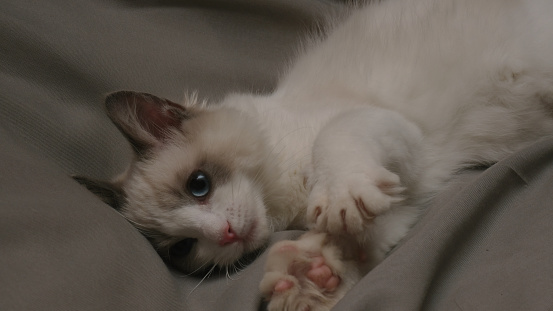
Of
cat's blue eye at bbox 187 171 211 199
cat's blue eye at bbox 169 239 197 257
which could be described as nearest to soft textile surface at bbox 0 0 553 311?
cat's blue eye at bbox 169 239 197 257

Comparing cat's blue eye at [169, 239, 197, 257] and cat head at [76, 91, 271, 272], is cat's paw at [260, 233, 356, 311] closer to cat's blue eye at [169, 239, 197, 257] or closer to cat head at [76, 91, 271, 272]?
cat head at [76, 91, 271, 272]

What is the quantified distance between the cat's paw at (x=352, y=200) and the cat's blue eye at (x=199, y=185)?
0.37m

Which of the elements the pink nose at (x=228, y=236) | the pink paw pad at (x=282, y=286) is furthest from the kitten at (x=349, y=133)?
the pink paw pad at (x=282, y=286)

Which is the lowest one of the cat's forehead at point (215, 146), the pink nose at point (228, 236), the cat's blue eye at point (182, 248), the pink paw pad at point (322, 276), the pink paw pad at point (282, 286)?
the cat's blue eye at point (182, 248)

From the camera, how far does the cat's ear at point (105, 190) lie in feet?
4.81

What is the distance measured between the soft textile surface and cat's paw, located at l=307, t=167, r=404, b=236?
0.12 meters

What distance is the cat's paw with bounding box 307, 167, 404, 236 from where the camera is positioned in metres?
1.12

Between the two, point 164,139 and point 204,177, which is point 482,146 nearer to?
point 204,177

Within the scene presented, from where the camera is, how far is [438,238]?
1.15 meters

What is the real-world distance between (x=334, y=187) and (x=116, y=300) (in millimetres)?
563

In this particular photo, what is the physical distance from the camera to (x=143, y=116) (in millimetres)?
1571

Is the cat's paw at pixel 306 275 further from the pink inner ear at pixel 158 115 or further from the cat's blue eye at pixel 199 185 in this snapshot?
the pink inner ear at pixel 158 115

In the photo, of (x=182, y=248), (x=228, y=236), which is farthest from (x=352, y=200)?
(x=182, y=248)

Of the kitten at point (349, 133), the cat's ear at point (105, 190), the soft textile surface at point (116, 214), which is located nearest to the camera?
the soft textile surface at point (116, 214)
